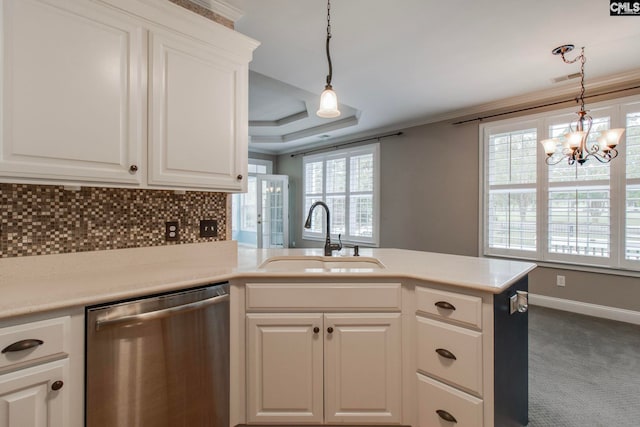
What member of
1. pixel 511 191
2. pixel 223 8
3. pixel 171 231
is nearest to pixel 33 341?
pixel 171 231

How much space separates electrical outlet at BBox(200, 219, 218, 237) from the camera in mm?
2131

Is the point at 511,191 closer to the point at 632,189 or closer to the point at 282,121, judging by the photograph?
the point at 632,189

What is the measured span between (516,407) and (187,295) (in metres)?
1.74

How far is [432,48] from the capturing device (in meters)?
2.69

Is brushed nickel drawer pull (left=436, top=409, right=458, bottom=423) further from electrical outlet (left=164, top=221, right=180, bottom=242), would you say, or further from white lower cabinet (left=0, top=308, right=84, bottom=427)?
electrical outlet (left=164, top=221, right=180, bottom=242)

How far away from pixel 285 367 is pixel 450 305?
880 mm

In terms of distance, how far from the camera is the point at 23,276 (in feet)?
4.75

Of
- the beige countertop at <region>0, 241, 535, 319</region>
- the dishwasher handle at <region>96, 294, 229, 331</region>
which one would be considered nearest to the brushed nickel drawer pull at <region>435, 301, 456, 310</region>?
the beige countertop at <region>0, 241, 535, 319</region>

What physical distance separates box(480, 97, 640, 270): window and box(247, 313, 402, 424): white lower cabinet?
3173 mm

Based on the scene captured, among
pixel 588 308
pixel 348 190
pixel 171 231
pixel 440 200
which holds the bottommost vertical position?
pixel 588 308

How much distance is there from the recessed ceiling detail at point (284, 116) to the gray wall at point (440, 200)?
1.07 metres

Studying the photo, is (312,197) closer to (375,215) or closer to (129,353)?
(375,215)

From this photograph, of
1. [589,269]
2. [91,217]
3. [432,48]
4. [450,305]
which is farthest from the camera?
[589,269]

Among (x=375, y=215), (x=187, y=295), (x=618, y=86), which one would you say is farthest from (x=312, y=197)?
(x=187, y=295)
